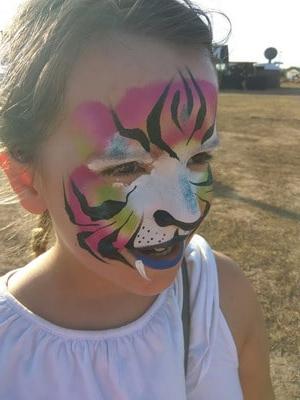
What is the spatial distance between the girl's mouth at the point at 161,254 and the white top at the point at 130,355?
182 mm

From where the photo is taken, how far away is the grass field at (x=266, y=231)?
268 cm

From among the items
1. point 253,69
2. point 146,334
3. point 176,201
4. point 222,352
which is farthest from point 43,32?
point 253,69

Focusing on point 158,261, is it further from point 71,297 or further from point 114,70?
point 114,70

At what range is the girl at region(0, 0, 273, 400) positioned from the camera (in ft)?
3.29

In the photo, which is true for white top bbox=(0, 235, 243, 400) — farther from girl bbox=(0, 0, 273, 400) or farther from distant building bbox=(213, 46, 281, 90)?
distant building bbox=(213, 46, 281, 90)

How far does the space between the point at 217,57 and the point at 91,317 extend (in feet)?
2.24

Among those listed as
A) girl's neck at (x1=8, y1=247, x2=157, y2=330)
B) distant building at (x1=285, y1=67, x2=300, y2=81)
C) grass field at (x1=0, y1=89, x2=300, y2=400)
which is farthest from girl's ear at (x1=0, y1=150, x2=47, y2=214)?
distant building at (x1=285, y1=67, x2=300, y2=81)

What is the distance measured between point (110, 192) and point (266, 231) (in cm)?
325

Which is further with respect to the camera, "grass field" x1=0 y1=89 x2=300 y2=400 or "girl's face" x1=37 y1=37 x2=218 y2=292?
"grass field" x1=0 y1=89 x2=300 y2=400

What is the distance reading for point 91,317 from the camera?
1173 millimetres

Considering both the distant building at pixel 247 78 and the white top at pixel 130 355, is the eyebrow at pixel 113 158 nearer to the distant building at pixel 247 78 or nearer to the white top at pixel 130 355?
the white top at pixel 130 355

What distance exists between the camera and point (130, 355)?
1139 millimetres

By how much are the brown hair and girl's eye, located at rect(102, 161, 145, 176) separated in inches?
5.8

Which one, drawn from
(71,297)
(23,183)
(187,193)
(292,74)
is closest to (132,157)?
(187,193)
